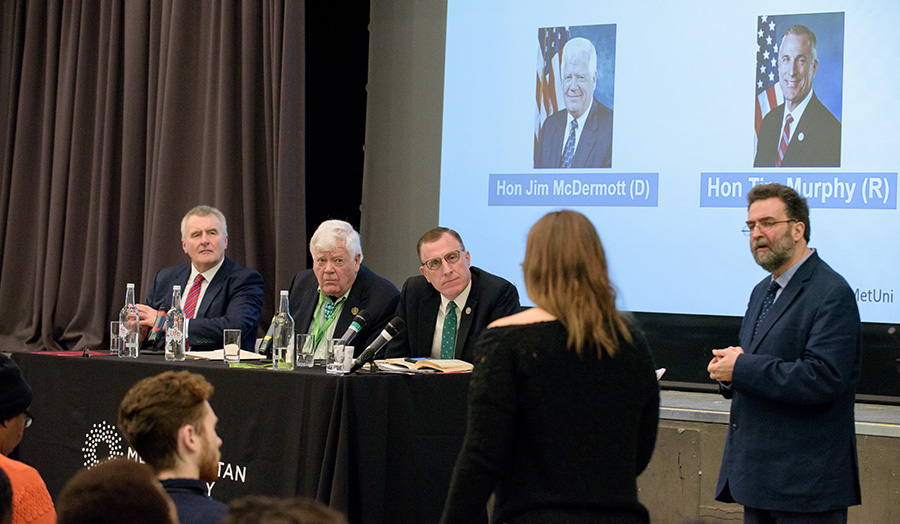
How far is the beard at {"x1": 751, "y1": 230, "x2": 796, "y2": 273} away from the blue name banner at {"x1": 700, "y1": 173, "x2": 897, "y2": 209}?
5.15ft

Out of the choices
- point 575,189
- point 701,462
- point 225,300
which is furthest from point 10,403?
point 575,189

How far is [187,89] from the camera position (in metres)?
5.54

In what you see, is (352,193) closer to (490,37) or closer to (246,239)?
(246,239)

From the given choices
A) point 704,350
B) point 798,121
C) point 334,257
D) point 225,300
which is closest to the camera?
point 334,257

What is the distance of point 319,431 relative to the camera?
294 centimetres

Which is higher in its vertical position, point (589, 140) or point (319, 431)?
point (589, 140)

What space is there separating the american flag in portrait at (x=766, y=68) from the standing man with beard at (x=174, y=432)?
3.41 meters

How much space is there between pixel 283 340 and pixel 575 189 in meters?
2.07

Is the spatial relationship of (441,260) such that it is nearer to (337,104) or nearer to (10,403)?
(10,403)

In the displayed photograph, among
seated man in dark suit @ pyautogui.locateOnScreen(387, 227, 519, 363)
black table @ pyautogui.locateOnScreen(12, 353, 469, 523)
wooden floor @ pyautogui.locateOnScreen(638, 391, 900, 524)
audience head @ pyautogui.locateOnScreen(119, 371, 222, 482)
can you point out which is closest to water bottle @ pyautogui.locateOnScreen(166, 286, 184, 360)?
black table @ pyautogui.locateOnScreen(12, 353, 469, 523)

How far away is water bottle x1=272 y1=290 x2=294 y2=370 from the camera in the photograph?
10.6ft

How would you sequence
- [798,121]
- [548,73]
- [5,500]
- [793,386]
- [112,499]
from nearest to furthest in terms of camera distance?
1. [112,499]
2. [5,500]
3. [793,386]
4. [798,121]
5. [548,73]

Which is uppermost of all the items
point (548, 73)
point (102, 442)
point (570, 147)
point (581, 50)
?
point (581, 50)

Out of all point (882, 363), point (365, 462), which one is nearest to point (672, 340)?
point (882, 363)
